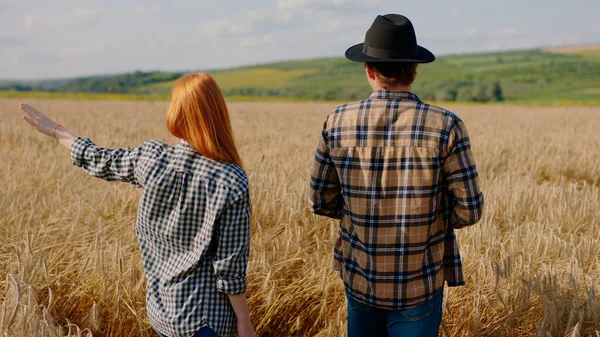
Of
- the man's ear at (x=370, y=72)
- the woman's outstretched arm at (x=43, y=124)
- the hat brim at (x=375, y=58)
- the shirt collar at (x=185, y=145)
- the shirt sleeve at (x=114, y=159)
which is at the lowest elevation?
the shirt sleeve at (x=114, y=159)

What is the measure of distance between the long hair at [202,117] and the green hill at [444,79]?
4476 centimetres

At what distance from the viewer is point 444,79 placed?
66.2 metres

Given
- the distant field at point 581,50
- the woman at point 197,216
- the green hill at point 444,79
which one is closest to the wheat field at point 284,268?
Result: the woman at point 197,216

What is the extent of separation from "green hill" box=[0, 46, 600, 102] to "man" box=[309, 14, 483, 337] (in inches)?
1762

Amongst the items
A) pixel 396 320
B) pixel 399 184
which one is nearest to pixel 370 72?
pixel 399 184

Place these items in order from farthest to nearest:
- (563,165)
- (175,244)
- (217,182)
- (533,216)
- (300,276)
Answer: (563,165), (533,216), (300,276), (175,244), (217,182)

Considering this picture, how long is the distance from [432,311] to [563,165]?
5.79 m

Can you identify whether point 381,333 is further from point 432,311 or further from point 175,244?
point 175,244

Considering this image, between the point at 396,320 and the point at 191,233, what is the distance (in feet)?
2.71

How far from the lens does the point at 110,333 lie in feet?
7.98

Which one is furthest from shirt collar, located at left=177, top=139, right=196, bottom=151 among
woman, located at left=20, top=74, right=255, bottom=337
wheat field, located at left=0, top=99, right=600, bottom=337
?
wheat field, located at left=0, top=99, right=600, bottom=337

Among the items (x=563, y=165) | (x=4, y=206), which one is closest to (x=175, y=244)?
(x=4, y=206)

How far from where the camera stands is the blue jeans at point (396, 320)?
6.09 ft

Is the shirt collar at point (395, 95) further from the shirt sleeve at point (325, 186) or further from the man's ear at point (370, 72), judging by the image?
the shirt sleeve at point (325, 186)
